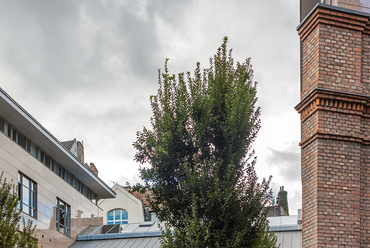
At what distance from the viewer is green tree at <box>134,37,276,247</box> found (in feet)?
52.1

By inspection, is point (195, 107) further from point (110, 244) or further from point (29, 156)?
point (110, 244)

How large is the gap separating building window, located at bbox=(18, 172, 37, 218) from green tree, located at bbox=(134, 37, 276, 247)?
11.3 m

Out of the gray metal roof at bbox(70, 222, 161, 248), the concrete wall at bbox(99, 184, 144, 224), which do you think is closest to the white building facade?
the gray metal roof at bbox(70, 222, 161, 248)

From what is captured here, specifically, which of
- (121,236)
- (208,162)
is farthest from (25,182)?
(208,162)

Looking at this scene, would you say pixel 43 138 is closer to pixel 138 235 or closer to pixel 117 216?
pixel 138 235

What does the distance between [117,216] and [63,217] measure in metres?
18.2

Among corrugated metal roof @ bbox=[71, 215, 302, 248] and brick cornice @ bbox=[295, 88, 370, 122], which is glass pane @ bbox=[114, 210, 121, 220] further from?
brick cornice @ bbox=[295, 88, 370, 122]

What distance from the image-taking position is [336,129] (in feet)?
43.9

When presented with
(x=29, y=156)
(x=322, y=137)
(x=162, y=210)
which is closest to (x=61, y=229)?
(x=29, y=156)

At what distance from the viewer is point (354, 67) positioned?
13781 millimetres

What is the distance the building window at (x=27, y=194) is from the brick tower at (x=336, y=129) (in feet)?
52.8

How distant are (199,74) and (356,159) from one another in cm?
579

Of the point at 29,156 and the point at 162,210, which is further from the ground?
the point at 29,156

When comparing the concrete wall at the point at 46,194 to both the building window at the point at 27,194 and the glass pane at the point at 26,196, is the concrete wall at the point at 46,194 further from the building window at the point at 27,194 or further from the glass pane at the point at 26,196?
the glass pane at the point at 26,196
